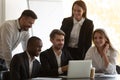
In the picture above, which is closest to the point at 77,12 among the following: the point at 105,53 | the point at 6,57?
the point at 105,53

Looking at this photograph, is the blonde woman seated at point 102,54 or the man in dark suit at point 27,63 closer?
the man in dark suit at point 27,63

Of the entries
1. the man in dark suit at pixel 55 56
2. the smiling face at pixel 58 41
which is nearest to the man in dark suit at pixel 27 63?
the man in dark suit at pixel 55 56

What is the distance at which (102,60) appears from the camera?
353cm

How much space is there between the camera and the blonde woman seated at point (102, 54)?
11.4ft

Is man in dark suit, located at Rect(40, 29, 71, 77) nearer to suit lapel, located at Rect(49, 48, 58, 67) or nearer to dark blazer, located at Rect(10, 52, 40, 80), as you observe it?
suit lapel, located at Rect(49, 48, 58, 67)

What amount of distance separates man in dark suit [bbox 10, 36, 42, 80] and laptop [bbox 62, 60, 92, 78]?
44cm

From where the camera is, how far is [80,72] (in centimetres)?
288

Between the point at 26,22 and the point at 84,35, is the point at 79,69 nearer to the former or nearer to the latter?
the point at 26,22

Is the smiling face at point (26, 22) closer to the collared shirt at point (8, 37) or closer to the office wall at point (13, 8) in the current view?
the collared shirt at point (8, 37)

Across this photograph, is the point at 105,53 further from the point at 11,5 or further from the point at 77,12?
the point at 11,5

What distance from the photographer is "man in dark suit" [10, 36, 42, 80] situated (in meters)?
2.92

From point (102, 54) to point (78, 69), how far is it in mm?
740

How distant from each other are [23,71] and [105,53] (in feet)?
3.65

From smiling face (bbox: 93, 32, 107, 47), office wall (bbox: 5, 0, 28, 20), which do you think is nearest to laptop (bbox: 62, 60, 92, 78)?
smiling face (bbox: 93, 32, 107, 47)
